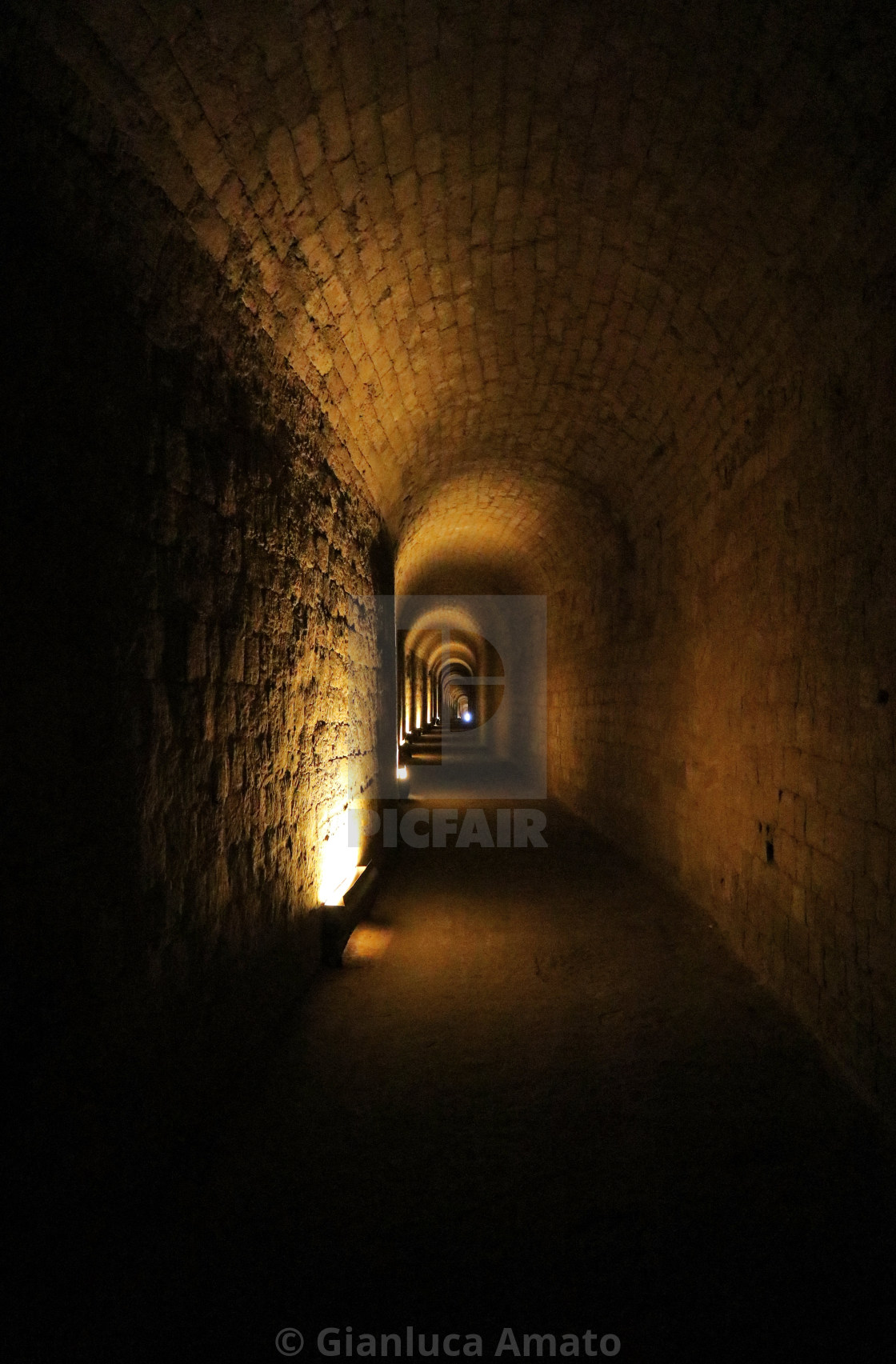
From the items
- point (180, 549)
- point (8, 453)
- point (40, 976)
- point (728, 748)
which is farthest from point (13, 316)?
point (728, 748)

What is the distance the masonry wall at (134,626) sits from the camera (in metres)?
1.99

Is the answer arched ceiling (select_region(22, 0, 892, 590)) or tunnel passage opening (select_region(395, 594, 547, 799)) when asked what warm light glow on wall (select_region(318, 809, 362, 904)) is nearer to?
arched ceiling (select_region(22, 0, 892, 590))

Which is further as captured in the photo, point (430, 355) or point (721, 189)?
point (430, 355)

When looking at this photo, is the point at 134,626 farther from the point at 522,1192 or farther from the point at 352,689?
the point at 352,689

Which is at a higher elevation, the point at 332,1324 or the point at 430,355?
the point at 430,355

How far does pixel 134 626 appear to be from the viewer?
98.6 inches

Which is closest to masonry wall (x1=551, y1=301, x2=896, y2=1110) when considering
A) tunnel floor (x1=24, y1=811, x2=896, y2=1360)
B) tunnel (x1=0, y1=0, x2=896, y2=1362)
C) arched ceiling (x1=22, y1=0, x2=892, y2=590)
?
tunnel (x1=0, y1=0, x2=896, y2=1362)

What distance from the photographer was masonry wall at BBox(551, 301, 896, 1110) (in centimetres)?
322

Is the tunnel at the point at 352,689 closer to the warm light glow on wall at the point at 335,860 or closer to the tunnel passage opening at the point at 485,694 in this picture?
the warm light glow on wall at the point at 335,860

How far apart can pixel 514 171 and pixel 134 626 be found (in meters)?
2.99

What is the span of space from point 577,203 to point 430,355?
1.75 meters

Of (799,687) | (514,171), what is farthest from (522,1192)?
(514,171)

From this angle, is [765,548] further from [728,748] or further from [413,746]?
[413,746]

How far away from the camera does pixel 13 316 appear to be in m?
1.93
